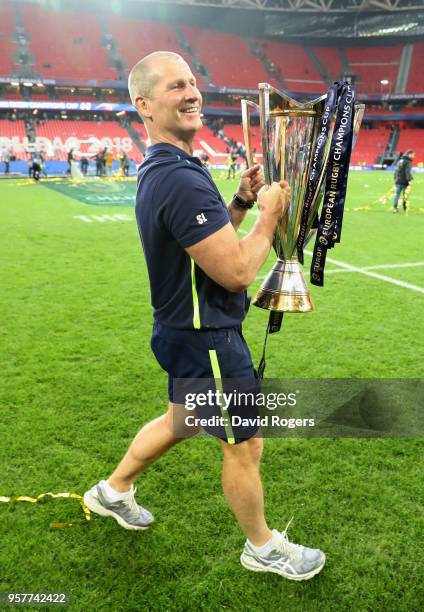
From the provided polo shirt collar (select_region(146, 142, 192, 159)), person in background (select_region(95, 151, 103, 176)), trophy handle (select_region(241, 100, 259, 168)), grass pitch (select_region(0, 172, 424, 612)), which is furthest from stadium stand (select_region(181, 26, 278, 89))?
polo shirt collar (select_region(146, 142, 192, 159))

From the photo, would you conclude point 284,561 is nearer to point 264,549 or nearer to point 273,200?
point 264,549

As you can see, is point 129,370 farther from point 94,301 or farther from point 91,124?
point 91,124

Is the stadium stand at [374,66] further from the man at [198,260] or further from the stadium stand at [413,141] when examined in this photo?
the man at [198,260]

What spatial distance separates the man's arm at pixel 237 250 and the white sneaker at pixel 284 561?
1.15m

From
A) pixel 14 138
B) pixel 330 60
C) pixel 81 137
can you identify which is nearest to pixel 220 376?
pixel 14 138

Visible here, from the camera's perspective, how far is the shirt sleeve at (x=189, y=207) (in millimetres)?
1625

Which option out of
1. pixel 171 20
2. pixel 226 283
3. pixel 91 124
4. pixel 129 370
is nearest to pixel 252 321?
pixel 129 370

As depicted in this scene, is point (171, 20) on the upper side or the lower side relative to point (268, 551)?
upper

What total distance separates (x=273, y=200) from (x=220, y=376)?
0.67 metres

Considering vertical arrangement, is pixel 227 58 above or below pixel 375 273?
above

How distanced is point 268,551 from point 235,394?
75cm

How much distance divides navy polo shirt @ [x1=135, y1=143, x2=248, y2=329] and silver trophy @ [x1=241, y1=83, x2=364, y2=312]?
0.82 feet

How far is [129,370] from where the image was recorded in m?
4.05

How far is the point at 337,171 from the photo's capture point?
6.21 ft
